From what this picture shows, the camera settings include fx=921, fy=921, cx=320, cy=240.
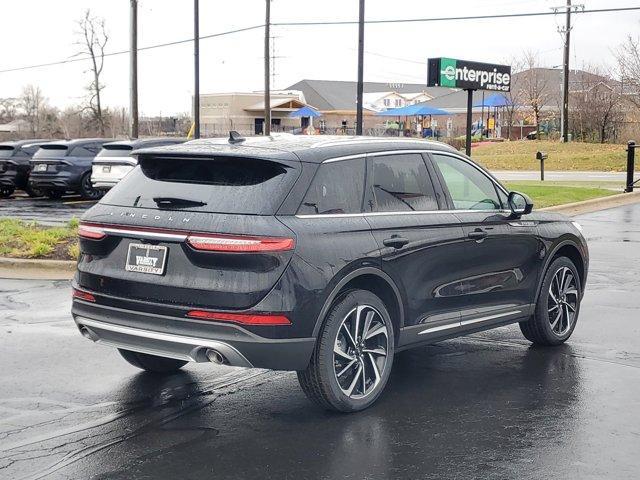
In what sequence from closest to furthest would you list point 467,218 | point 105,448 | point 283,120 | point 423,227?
point 105,448 < point 423,227 < point 467,218 < point 283,120

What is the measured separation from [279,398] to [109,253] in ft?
5.01

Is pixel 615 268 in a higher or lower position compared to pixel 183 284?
lower

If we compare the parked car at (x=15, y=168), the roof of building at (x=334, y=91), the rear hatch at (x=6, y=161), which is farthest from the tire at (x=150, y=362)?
the roof of building at (x=334, y=91)

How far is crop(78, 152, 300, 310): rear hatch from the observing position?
5371 mm

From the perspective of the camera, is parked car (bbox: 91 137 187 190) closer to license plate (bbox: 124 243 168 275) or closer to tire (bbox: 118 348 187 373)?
tire (bbox: 118 348 187 373)

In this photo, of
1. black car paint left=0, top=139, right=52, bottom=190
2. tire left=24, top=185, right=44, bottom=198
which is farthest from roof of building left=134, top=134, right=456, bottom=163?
black car paint left=0, top=139, right=52, bottom=190

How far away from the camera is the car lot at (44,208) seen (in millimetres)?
18609

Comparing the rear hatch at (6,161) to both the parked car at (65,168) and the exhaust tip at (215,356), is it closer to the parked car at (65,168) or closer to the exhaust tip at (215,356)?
the parked car at (65,168)

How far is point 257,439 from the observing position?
5418 mm

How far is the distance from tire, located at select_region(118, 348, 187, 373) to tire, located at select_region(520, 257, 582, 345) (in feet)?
9.96

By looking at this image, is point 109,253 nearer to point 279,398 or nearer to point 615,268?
point 279,398

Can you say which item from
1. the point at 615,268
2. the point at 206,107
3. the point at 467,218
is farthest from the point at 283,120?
the point at 467,218

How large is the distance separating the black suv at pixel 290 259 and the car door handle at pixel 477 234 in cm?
2

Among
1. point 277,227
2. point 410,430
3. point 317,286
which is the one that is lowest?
point 410,430
